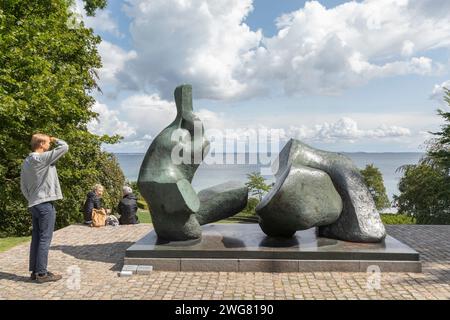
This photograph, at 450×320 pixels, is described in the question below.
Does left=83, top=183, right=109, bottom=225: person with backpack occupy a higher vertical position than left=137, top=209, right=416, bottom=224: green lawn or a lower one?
higher

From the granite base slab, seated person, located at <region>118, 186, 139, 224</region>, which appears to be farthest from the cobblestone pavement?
seated person, located at <region>118, 186, 139, 224</region>

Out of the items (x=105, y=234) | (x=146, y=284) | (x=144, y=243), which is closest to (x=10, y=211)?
(x=105, y=234)

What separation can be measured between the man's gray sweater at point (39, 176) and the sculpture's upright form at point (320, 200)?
3683 mm

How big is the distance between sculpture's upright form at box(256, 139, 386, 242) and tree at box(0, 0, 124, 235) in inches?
321

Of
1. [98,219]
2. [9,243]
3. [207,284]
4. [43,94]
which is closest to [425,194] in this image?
[98,219]

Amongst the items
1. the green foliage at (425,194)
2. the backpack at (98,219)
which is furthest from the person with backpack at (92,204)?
the green foliage at (425,194)

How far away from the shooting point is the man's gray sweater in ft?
21.8

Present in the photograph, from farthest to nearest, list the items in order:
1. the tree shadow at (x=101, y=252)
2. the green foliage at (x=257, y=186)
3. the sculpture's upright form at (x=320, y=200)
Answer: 1. the green foliage at (x=257, y=186)
2. the tree shadow at (x=101, y=252)
3. the sculpture's upright form at (x=320, y=200)

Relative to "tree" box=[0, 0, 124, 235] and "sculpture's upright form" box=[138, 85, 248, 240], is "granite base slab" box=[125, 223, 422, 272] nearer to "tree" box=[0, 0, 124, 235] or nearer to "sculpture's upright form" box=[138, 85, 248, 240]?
"sculpture's upright form" box=[138, 85, 248, 240]

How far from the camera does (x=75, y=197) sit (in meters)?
19.5

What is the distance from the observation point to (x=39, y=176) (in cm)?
669

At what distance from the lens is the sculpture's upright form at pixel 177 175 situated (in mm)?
8047

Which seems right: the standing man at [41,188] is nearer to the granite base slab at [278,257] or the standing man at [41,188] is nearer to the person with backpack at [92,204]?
the granite base slab at [278,257]
